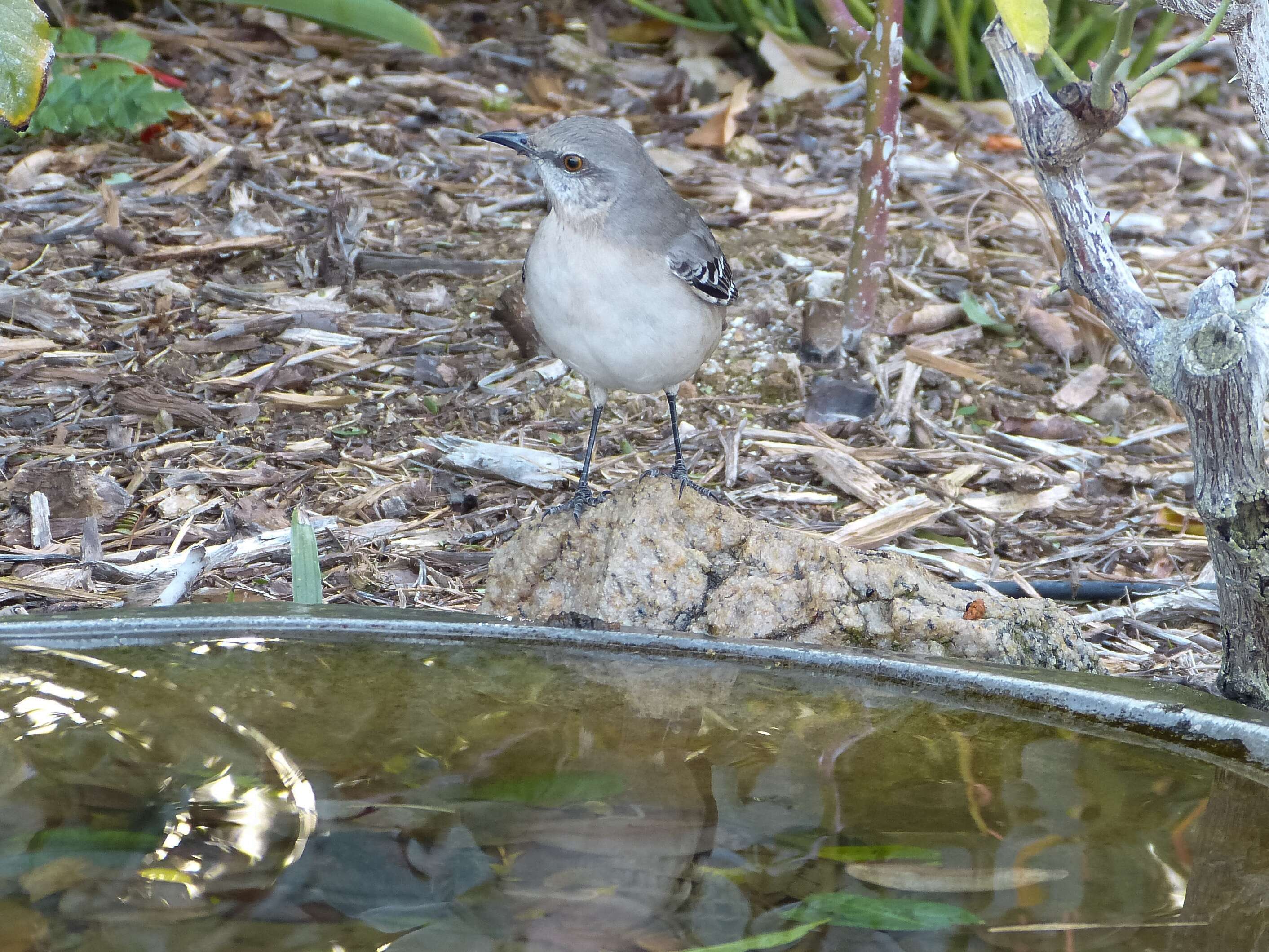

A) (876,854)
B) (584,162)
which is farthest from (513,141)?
(876,854)

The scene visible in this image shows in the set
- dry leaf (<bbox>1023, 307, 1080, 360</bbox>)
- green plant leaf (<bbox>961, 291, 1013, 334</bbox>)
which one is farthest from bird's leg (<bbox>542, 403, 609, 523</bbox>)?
dry leaf (<bbox>1023, 307, 1080, 360</bbox>)

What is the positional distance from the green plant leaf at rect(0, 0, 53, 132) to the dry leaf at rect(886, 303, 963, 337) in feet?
11.5

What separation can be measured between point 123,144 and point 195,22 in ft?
4.79

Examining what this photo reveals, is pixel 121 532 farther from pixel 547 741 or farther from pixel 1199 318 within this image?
pixel 1199 318

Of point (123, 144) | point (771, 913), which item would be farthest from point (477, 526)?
point (123, 144)

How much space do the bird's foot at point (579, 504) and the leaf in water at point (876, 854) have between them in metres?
1.28

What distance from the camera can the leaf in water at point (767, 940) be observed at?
2182 millimetres

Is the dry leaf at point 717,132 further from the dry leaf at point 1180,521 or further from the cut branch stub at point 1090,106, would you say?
the cut branch stub at point 1090,106

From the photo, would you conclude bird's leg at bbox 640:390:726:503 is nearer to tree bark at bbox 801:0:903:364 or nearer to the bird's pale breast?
the bird's pale breast

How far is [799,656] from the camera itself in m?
2.88

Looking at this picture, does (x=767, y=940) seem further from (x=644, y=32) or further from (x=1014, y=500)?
(x=644, y=32)

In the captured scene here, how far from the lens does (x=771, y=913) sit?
2273 mm

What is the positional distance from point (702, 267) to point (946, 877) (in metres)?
2.08

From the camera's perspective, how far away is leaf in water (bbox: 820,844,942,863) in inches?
93.5
